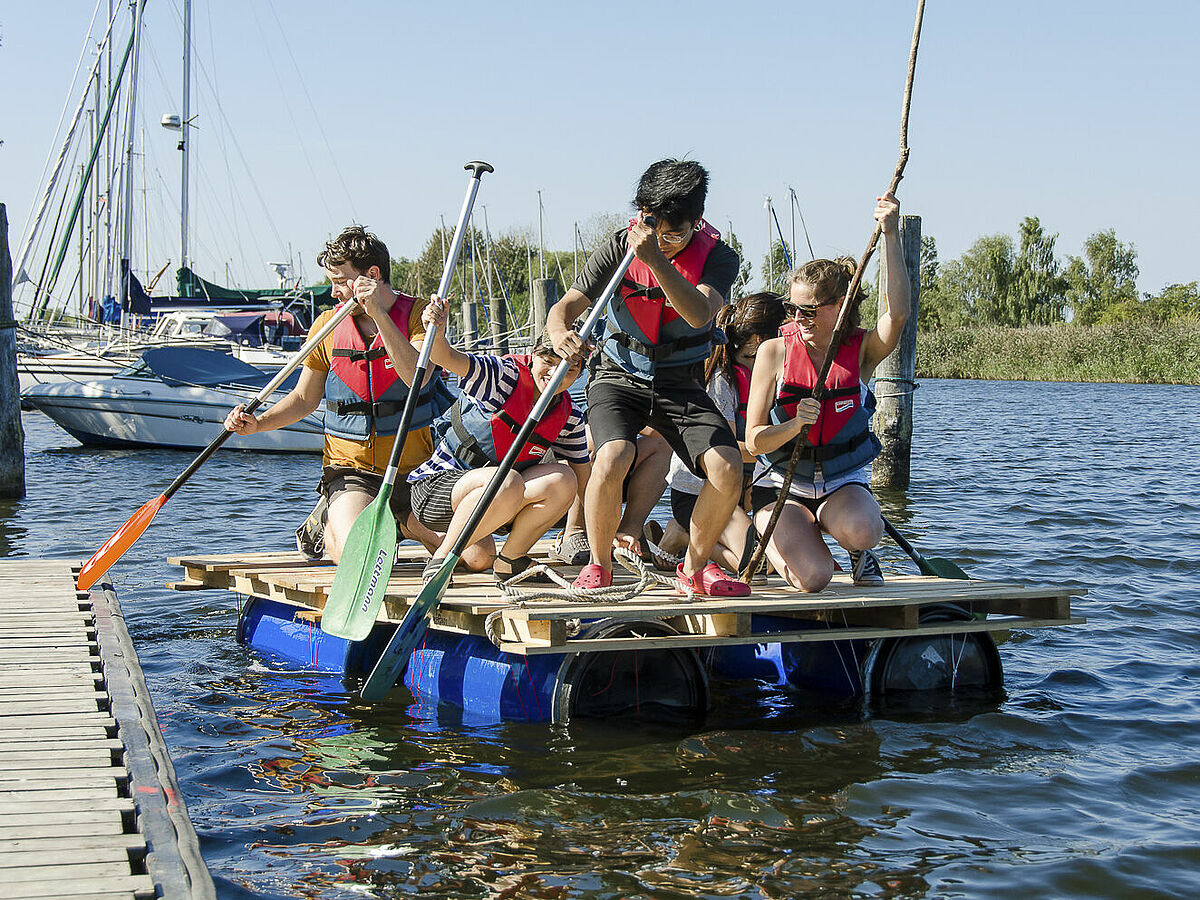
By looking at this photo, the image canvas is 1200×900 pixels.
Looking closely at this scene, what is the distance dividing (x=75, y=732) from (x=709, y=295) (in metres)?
3.08

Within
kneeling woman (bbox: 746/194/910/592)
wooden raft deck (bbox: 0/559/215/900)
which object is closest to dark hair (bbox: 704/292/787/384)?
kneeling woman (bbox: 746/194/910/592)

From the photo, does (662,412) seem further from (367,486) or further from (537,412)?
(367,486)

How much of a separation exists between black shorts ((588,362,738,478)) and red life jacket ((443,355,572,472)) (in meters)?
0.45

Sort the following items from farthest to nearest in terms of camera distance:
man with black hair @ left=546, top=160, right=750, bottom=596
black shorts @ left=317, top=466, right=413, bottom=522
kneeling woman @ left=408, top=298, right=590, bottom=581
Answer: black shorts @ left=317, top=466, right=413, bottom=522, kneeling woman @ left=408, top=298, right=590, bottom=581, man with black hair @ left=546, top=160, right=750, bottom=596

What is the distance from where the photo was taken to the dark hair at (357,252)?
6.00m

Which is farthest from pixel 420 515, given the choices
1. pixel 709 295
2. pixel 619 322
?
pixel 709 295

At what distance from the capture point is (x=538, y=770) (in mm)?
4918

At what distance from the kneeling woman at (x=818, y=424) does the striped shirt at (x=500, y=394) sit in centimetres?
96

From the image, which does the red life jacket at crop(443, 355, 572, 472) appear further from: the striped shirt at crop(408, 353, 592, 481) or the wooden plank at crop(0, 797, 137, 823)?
the wooden plank at crop(0, 797, 137, 823)

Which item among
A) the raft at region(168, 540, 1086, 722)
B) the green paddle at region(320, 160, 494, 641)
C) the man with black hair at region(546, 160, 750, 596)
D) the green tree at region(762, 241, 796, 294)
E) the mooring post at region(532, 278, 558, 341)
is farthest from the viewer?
the green tree at region(762, 241, 796, 294)

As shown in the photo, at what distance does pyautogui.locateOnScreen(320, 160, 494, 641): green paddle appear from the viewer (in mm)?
5410

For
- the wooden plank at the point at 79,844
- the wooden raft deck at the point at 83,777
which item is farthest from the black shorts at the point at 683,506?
the wooden plank at the point at 79,844

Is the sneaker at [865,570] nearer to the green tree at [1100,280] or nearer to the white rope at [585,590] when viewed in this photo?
the white rope at [585,590]

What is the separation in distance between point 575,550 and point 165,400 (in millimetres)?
13593
